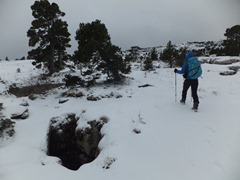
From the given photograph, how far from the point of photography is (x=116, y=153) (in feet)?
19.6

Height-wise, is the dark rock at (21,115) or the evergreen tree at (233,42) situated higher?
the evergreen tree at (233,42)

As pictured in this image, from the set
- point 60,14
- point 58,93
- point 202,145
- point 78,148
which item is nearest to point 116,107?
point 78,148

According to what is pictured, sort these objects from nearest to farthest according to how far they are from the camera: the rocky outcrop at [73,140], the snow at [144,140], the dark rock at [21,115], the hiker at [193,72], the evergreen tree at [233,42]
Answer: the snow at [144,140]
the hiker at [193,72]
the rocky outcrop at [73,140]
the dark rock at [21,115]
the evergreen tree at [233,42]

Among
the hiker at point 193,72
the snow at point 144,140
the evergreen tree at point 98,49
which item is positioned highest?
the evergreen tree at point 98,49

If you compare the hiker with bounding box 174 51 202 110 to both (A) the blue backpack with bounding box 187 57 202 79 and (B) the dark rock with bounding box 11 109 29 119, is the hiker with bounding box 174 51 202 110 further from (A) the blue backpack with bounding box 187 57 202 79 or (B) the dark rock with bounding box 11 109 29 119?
(B) the dark rock with bounding box 11 109 29 119

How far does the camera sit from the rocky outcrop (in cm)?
823

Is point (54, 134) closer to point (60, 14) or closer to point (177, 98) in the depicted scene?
point (177, 98)

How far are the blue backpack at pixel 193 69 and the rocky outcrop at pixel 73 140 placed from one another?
3.90 meters

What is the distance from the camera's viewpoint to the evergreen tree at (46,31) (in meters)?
19.6

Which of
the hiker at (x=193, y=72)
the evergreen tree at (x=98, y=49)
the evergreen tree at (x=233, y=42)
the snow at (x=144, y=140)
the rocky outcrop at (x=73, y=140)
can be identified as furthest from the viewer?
the evergreen tree at (x=233, y=42)

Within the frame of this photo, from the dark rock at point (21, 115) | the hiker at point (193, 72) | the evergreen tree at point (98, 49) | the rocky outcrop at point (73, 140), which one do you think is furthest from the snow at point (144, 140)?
the evergreen tree at point (98, 49)

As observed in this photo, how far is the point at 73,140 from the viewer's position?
9.19 m

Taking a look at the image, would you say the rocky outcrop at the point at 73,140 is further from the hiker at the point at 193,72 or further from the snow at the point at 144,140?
the hiker at the point at 193,72

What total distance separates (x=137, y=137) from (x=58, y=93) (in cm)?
752
